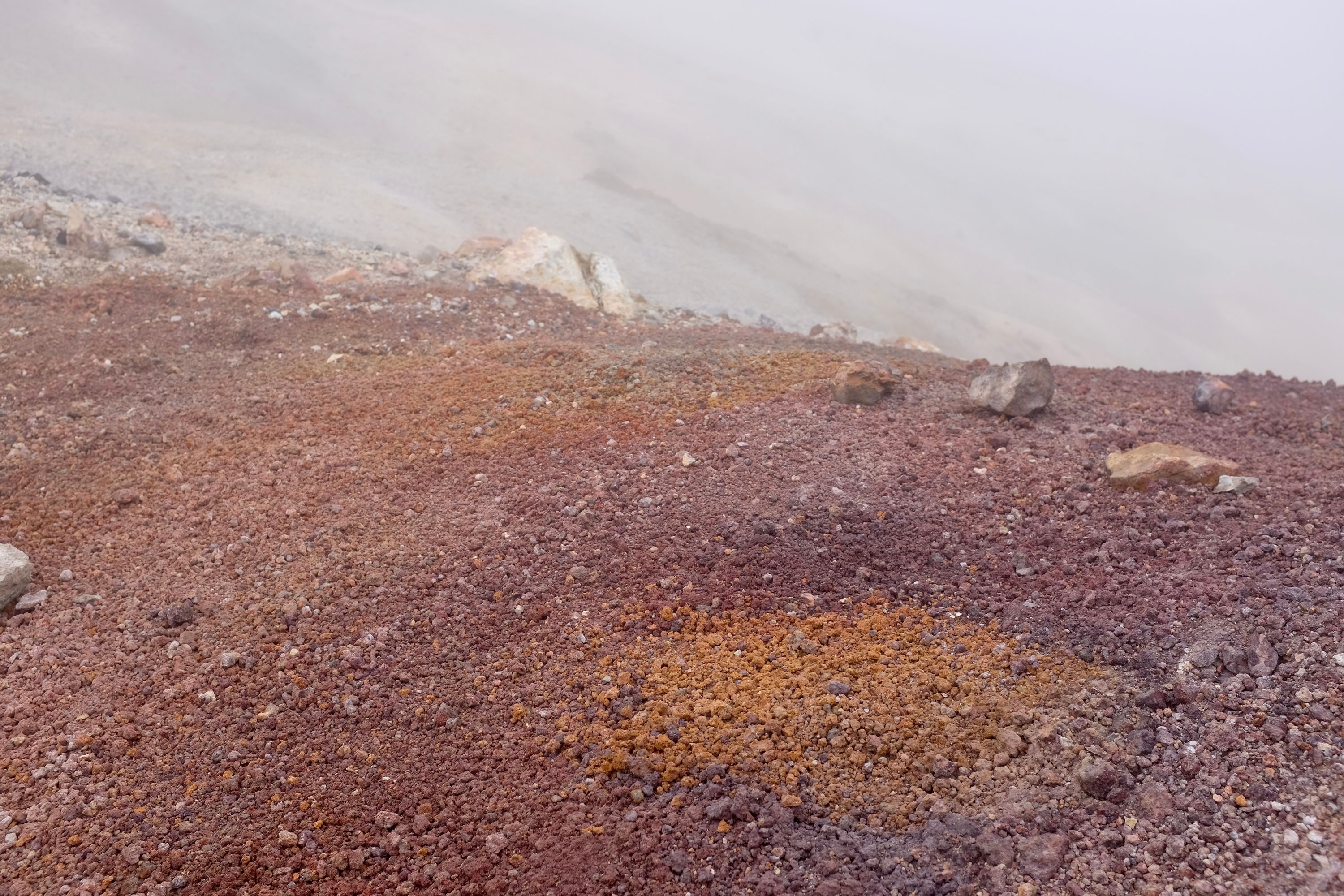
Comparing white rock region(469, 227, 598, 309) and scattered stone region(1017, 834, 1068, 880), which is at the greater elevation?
scattered stone region(1017, 834, 1068, 880)

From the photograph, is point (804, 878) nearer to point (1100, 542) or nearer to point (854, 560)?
point (854, 560)

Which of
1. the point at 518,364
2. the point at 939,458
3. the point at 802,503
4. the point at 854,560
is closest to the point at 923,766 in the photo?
the point at 854,560

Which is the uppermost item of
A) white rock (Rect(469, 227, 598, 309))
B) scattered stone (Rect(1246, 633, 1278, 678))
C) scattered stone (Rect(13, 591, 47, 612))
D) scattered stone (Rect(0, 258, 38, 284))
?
scattered stone (Rect(1246, 633, 1278, 678))

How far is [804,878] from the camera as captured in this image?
11.2 feet

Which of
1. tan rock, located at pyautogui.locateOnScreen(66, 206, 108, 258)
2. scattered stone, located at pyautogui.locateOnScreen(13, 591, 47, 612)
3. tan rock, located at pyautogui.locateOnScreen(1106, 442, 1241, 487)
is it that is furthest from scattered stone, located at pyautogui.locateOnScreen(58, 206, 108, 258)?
tan rock, located at pyautogui.locateOnScreen(1106, 442, 1241, 487)

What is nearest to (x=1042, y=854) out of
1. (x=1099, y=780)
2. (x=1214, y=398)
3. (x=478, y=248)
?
(x=1099, y=780)

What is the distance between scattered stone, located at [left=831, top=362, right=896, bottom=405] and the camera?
25.7ft

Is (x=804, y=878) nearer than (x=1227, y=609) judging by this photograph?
Yes

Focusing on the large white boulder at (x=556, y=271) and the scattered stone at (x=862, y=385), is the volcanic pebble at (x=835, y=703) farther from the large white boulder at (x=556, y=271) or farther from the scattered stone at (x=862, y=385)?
the large white boulder at (x=556, y=271)

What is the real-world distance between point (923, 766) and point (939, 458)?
11.3 ft

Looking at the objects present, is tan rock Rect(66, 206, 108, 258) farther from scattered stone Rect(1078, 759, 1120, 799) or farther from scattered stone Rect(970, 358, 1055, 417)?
scattered stone Rect(1078, 759, 1120, 799)

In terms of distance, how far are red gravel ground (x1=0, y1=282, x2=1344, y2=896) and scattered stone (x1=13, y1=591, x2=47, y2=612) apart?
6 cm

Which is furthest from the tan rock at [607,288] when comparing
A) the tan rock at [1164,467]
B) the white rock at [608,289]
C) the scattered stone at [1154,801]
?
the scattered stone at [1154,801]

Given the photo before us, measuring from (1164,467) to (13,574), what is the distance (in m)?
8.07
